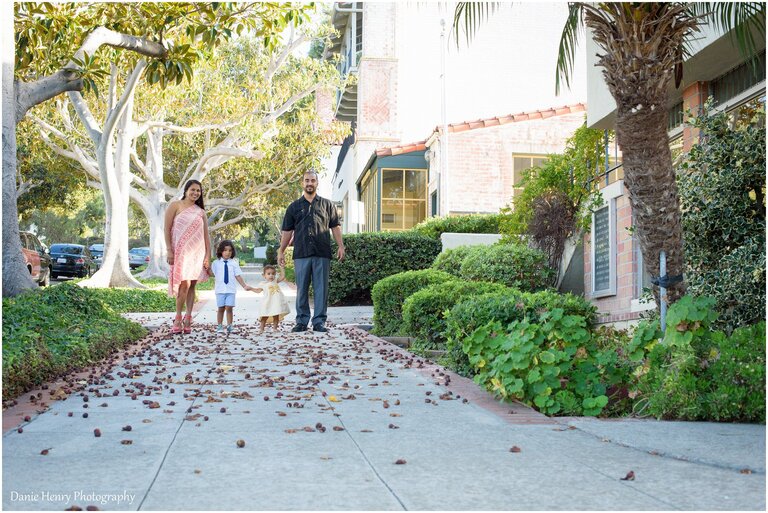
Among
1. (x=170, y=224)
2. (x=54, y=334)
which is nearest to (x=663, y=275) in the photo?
(x=54, y=334)

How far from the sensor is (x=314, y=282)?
11922mm

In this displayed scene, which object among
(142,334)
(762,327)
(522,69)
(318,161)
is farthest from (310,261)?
(318,161)

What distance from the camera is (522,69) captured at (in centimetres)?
2908

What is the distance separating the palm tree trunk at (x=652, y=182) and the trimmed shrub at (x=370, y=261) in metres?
Result: 13.1

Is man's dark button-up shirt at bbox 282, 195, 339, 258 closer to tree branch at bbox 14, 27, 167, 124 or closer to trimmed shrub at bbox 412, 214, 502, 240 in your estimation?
tree branch at bbox 14, 27, 167, 124

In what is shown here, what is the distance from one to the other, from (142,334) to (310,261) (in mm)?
2415

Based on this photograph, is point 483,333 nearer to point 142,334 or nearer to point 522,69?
point 142,334

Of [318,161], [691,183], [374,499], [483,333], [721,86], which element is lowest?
[374,499]

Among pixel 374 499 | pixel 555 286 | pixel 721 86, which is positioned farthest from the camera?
pixel 555 286

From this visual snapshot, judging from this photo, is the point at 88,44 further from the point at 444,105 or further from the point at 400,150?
the point at 400,150

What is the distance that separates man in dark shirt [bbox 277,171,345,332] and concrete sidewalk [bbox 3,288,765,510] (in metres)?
4.08

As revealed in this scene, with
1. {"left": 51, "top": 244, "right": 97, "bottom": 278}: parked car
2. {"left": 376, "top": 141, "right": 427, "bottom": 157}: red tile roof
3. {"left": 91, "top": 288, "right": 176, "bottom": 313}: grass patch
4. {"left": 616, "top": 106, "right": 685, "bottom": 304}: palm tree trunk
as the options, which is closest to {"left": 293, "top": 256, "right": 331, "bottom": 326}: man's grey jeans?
{"left": 616, "top": 106, "right": 685, "bottom": 304}: palm tree trunk

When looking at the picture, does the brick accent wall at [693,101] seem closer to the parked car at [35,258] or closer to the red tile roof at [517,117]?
the red tile roof at [517,117]

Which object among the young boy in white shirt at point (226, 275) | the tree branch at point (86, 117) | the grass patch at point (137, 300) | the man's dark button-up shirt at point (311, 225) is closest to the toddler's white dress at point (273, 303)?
the young boy in white shirt at point (226, 275)
